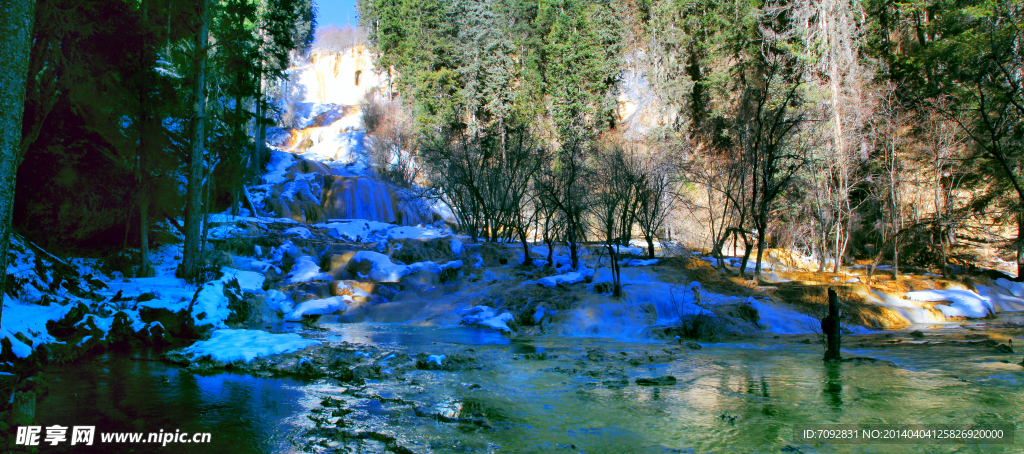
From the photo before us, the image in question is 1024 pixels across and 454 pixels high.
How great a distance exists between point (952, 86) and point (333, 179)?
117ft

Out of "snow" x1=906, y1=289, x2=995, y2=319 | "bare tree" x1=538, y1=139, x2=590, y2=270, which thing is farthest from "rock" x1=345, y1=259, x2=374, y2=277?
"snow" x1=906, y1=289, x2=995, y2=319

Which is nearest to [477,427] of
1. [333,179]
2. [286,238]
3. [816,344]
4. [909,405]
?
[909,405]

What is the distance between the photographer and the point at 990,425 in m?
5.20

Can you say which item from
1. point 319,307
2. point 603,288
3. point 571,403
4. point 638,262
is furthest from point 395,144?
point 571,403

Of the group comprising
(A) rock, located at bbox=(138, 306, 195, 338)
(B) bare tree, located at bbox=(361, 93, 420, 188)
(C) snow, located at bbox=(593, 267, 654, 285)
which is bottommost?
(A) rock, located at bbox=(138, 306, 195, 338)

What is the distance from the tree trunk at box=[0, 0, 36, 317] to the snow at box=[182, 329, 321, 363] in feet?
15.5

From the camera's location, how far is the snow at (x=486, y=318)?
14994 mm

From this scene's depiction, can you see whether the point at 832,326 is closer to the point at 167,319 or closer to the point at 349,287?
the point at 167,319

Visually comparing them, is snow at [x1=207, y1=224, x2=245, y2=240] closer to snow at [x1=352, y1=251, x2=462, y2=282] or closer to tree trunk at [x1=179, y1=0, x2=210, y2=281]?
snow at [x1=352, y1=251, x2=462, y2=282]

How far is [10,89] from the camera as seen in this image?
3.39 m

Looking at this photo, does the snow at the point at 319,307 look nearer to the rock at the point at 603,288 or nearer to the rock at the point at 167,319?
the rock at the point at 167,319

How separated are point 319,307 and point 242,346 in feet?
26.9

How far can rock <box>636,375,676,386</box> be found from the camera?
23.9ft

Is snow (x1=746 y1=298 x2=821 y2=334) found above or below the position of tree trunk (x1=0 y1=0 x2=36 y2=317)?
below
